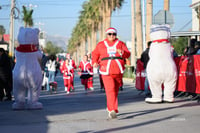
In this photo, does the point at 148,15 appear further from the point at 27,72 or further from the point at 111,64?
the point at 111,64

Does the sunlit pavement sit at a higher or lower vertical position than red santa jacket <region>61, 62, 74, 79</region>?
lower

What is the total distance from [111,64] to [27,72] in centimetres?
286

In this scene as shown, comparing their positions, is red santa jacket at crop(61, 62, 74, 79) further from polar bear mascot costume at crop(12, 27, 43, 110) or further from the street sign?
polar bear mascot costume at crop(12, 27, 43, 110)

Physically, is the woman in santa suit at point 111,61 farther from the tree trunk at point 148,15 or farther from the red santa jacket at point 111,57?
the tree trunk at point 148,15

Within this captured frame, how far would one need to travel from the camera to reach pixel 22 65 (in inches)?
471

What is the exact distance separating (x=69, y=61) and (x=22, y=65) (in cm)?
923

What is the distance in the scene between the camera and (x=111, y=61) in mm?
10023

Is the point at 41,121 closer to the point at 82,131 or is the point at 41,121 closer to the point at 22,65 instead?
the point at 82,131

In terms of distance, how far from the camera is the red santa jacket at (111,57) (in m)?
9.95

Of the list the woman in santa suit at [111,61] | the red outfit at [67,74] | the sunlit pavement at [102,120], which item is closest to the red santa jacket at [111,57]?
the woman in santa suit at [111,61]

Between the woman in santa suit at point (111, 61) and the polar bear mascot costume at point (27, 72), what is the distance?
233 cm

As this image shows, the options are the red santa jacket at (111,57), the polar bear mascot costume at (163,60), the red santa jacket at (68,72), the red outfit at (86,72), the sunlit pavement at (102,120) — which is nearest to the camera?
the sunlit pavement at (102,120)

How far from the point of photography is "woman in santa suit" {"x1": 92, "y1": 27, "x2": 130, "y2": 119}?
9891 mm

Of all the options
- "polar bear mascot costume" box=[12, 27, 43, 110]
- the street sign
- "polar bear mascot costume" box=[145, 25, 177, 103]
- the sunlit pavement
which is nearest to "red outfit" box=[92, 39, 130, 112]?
the sunlit pavement
